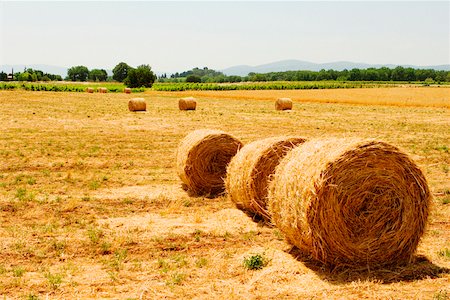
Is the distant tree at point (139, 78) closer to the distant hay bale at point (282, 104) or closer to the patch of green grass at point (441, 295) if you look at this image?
the distant hay bale at point (282, 104)

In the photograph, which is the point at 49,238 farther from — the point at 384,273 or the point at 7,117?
the point at 7,117

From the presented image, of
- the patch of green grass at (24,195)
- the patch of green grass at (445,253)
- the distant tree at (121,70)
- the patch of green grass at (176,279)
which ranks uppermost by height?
the distant tree at (121,70)

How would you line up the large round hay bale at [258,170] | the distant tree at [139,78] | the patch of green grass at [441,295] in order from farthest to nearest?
the distant tree at [139,78]
the large round hay bale at [258,170]
the patch of green grass at [441,295]

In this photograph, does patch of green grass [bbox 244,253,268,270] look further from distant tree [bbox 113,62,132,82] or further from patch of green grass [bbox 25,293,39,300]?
distant tree [bbox 113,62,132,82]

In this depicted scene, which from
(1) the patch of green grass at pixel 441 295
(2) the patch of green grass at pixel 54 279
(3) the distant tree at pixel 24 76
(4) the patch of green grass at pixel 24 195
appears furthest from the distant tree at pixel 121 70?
(1) the patch of green grass at pixel 441 295

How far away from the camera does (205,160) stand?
11.9m

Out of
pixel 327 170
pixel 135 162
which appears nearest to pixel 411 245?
pixel 327 170

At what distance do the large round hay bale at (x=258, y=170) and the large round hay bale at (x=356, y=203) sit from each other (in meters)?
2.05

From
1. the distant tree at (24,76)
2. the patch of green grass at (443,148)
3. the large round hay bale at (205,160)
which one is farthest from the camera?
the distant tree at (24,76)

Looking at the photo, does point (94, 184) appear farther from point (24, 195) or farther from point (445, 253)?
point (445, 253)

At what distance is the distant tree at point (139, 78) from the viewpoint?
11862 cm

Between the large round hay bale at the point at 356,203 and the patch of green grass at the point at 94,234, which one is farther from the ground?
the large round hay bale at the point at 356,203

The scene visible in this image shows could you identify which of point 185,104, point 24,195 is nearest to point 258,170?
point 24,195

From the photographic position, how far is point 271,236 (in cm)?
861
